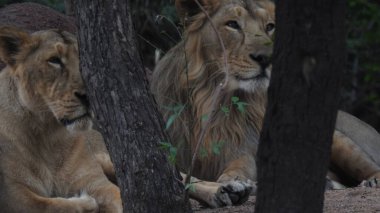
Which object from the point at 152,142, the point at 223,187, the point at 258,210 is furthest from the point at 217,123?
the point at 258,210

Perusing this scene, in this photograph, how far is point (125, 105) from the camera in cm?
347

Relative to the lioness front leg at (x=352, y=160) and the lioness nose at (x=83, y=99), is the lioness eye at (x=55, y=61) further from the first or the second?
the lioness front leg at (x=352, y=160)

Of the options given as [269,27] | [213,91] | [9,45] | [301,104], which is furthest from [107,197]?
[301,104]

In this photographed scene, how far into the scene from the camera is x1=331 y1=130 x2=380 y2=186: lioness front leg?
18.1 feet

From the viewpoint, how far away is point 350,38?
27.5ft

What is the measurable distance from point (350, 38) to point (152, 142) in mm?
5150

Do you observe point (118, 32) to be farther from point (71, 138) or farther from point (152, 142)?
point (71, 138)

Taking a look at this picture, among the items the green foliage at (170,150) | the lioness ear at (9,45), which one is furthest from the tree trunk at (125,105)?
the lioness ear at (9,45)

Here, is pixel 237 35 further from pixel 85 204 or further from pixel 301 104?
pixel 301 104

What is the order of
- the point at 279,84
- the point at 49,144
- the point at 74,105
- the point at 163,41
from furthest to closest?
the point at 163,41, the point at 49,144, the point at 74,105, the point at 279,84

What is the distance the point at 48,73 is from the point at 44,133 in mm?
289

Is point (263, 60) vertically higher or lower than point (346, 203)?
higher

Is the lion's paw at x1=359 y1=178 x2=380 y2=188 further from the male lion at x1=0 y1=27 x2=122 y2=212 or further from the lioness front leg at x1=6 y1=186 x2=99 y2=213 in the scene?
the lioness front leg at x1=6 y1=186 x2=99 y2=213

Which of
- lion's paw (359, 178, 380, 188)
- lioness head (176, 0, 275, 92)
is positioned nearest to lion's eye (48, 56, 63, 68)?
lioness head (176, 0, 275, 92)
